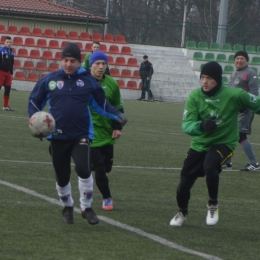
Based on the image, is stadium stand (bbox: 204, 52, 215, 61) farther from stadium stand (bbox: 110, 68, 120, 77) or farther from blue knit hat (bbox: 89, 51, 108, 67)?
blue knit hat (bbox: 89, 51, 108, 67)

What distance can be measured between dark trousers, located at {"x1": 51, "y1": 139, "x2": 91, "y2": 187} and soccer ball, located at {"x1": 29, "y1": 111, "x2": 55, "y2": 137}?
266mm

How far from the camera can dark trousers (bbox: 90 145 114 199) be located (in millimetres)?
7730

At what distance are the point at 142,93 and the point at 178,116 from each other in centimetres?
915

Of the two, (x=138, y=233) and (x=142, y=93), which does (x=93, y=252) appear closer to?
(x=138, y=233)

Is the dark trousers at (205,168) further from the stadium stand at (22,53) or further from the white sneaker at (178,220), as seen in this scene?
the stadium stand at (22,53)

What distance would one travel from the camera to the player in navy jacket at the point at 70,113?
6.77 metres

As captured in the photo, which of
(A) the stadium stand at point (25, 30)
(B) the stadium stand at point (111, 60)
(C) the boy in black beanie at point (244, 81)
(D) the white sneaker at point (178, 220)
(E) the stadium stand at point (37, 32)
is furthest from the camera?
(E) the stadium stand at point (37, 32)

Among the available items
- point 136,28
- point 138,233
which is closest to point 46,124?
point 138,233

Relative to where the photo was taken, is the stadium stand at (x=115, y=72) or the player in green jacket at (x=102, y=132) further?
the stadium stand at (x=115, y=72)

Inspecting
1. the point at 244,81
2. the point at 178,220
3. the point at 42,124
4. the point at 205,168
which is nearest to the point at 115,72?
the point at 244,81

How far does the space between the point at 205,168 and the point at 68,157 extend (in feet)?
4.21

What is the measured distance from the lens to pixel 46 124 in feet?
21.4

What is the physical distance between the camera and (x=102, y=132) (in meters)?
7.77

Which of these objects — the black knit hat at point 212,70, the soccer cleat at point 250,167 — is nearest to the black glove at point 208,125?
the black knit hat at point 212,70
